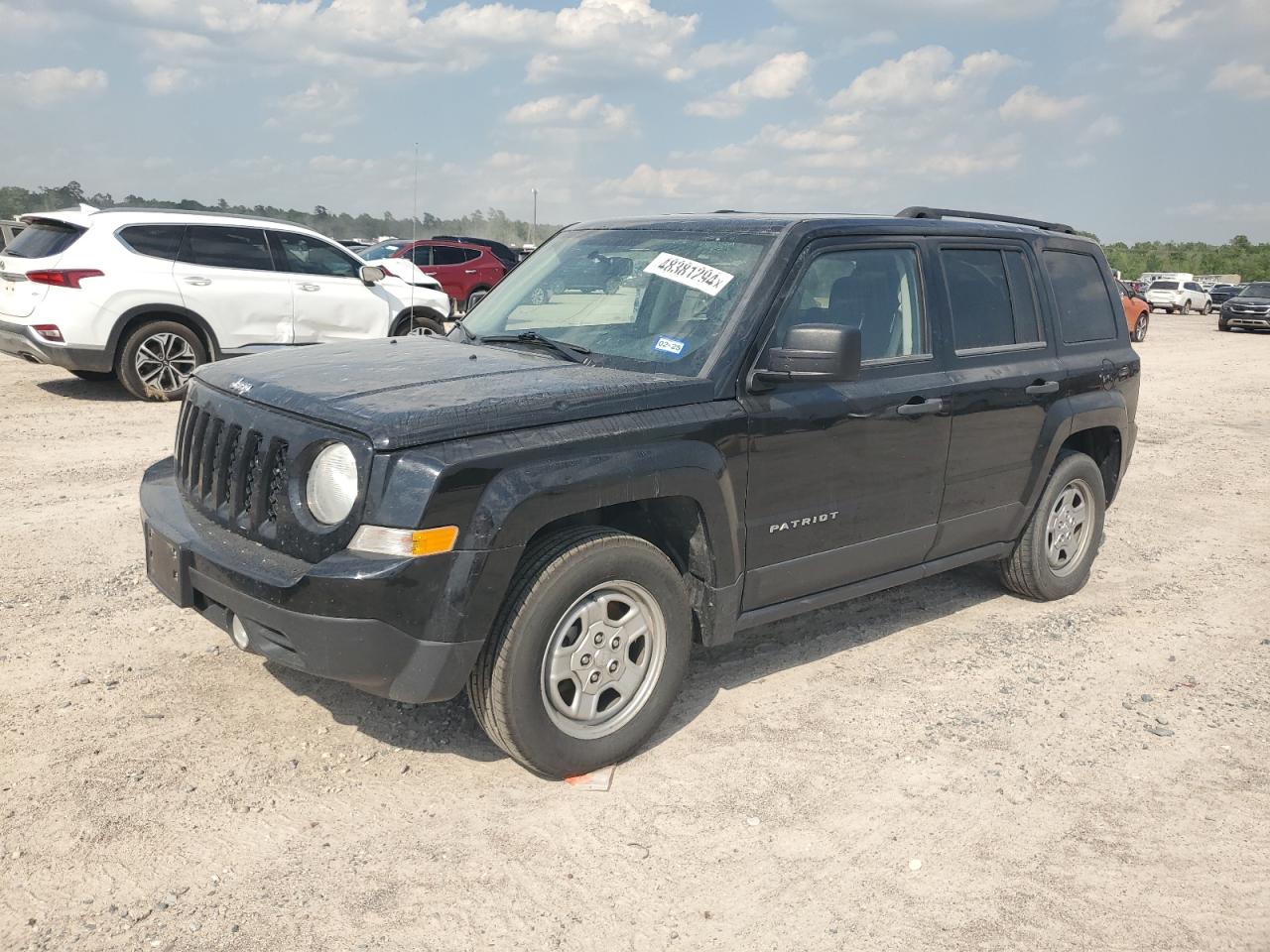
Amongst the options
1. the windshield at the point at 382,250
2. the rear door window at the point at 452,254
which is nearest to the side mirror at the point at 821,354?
the windshield at the point at 382,250

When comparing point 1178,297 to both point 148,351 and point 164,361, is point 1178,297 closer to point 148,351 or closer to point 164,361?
point 164,361

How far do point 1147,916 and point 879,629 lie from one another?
229 centimetres

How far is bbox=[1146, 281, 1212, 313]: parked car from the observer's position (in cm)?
4159

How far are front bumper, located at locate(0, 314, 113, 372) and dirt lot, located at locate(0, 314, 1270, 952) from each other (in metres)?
4.84

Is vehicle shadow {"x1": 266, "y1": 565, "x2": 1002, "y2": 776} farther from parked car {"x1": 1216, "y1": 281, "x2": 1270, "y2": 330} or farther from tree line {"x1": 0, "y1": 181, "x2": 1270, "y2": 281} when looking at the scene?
parked car {"x1": 1216, "y1": 281, "x2": 1270, "y2": 330}

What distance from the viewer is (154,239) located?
10.5 metres

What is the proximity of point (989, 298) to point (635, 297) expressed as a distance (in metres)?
1.85

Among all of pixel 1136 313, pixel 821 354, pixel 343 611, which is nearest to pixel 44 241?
pixel 343 611

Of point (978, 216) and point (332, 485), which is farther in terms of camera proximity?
point (978, 216)

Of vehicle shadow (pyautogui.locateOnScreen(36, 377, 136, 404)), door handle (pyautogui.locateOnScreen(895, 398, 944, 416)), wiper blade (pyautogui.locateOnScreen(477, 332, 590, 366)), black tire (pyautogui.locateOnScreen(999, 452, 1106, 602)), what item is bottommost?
vehicle shadow (pyautogui.locateOnScreen(36, 377, 136, 404))

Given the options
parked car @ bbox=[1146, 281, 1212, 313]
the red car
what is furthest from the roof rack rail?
parked car @ bbox=[1146, 281, 1212, 313]

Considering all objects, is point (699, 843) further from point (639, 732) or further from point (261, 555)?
point (261, 555)

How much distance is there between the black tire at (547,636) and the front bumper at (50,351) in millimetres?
8121

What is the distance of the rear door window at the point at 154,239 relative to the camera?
33.8ft
